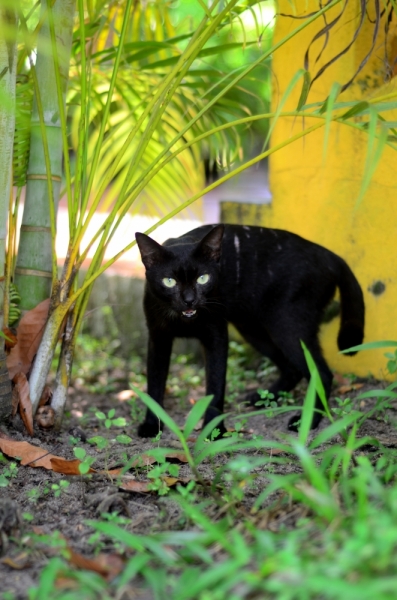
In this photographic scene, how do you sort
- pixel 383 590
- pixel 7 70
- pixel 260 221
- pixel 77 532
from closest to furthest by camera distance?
pixel 383 590 → pixel 77 532 → pixel 7 70 → pixel 260 221

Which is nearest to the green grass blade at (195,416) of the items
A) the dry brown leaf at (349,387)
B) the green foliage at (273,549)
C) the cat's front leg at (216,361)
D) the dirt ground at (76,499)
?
the green foliage at (273,549)

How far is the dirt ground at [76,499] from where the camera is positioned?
146 centimetres

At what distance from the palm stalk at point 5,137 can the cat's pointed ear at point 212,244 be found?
0.77 metres

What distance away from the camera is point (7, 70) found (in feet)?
6.83

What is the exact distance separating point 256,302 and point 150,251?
580mm

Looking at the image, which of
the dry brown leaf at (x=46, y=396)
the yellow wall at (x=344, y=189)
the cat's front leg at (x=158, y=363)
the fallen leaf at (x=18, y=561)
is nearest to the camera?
the fallen leaf at (x=18, y=561)

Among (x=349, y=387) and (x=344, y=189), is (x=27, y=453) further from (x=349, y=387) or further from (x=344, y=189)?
(x=344, y=189)

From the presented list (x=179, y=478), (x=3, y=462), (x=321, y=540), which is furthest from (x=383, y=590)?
(x=3, y=462)

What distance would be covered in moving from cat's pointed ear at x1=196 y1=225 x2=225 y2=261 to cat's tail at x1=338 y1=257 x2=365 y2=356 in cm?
60

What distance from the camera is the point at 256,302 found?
9.71ft

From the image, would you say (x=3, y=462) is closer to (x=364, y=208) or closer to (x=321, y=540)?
(x=321, y=540)

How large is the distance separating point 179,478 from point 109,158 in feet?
7.02

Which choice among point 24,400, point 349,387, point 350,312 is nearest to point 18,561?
point 24,400

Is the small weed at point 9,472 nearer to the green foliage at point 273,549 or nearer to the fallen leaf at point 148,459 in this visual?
the fallen leaf at point 148,459
